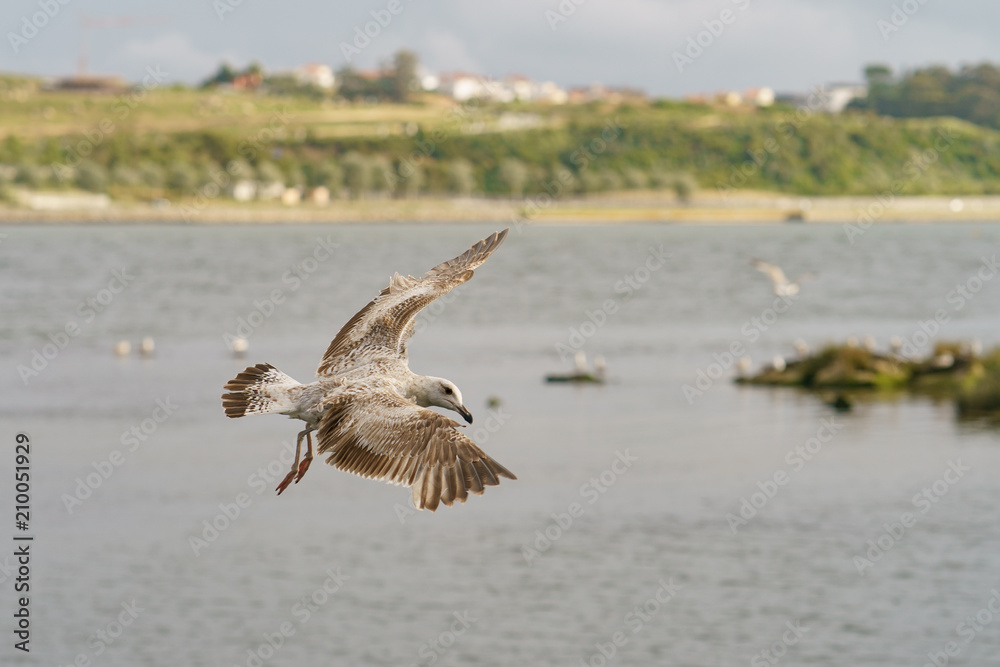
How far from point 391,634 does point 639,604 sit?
23.4 ft

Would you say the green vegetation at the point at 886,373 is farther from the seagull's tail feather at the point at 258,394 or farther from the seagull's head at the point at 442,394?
the seagull's tail feather at the point at 258,394

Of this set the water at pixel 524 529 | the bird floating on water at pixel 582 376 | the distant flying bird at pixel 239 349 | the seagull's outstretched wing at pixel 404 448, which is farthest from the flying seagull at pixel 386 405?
the distant flying bird at pixel 239 349

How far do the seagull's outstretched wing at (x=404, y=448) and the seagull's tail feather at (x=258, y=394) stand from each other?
0.57m

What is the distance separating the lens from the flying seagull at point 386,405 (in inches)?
508

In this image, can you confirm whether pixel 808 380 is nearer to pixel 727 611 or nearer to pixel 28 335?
pixel 727 611

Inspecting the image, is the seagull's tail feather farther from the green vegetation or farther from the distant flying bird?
the distant flying bird

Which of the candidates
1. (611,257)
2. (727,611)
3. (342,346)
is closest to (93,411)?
(727,611)

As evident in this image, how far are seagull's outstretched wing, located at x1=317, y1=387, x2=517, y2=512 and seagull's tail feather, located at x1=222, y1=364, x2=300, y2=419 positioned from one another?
1.86ft

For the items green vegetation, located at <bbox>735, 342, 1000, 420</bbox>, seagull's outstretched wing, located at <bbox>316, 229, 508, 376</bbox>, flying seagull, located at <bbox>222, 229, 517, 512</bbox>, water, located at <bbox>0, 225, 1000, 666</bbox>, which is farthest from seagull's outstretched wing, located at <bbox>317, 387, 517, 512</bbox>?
green vegetation, located at <bbox>735, 342, 1000, 420</bbox>

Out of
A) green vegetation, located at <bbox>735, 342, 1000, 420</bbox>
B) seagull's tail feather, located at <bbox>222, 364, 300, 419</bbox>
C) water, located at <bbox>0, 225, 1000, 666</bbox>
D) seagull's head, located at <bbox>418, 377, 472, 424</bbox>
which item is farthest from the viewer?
green vegetation, located at <bbox>735, 342, 1000, 420</bbox>

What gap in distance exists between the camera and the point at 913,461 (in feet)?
187

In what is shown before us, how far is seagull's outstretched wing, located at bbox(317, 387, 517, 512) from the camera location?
1274 centimetres

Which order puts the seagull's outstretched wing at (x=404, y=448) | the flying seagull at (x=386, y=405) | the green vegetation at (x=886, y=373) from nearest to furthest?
1. the seagull's outstretched wing at (x=404, y=448)
2. the flying seagull at (x=386, y=405)
3. the green vegetation at (x=886, y=373)

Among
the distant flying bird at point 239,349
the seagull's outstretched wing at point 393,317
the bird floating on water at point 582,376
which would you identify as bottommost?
the distant flying bird at point 239,349
